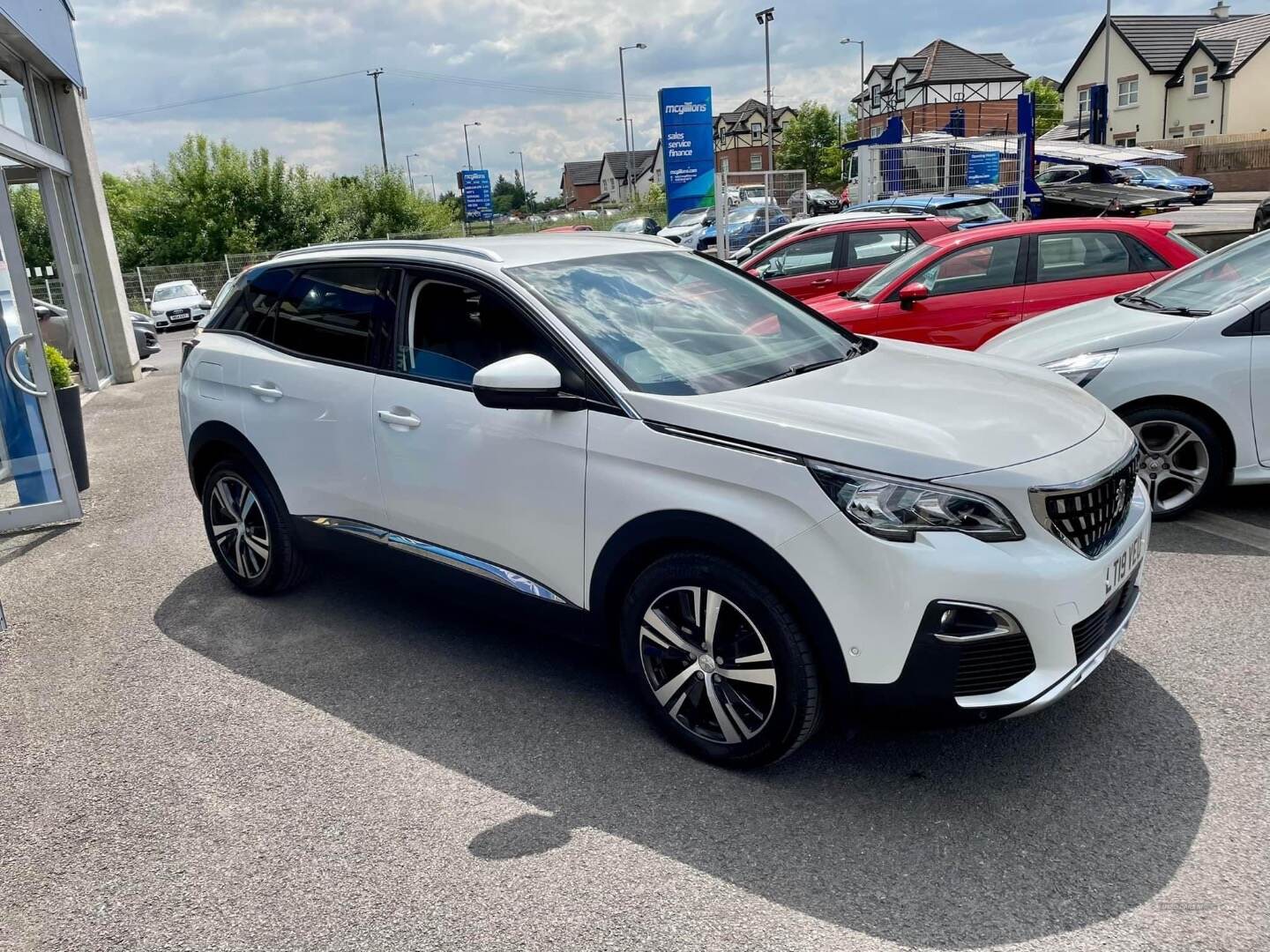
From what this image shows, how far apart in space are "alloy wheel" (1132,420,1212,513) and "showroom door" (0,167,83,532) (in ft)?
22.6

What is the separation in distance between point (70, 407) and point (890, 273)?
6.68m

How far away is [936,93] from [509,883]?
76.2 metres

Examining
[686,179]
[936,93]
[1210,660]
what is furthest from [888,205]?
[936,93]

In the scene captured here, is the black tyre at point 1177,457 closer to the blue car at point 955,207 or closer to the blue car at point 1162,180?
the blue car at point 955,207

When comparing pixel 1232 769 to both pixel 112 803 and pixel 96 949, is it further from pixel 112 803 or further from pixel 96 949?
pixel 112 803

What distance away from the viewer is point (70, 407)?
7441 mm

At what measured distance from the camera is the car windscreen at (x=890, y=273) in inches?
324

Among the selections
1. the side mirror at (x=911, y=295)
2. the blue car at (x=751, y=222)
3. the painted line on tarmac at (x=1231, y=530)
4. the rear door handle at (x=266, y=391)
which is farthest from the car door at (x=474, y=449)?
the blue car at (x=751, y=222)

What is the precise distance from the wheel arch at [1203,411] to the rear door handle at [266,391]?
433 cm

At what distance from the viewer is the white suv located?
109 inches

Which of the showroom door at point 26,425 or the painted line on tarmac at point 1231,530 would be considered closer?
the painted line on tarmac at point 1231,530

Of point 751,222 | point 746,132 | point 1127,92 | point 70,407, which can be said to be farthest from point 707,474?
point 746,132

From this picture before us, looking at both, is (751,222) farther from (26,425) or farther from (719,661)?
(719,661)

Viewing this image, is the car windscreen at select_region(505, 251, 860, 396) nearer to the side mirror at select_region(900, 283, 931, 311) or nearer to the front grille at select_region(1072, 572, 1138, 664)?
the front grille at select_region(1072, 572, 1138, 664)
